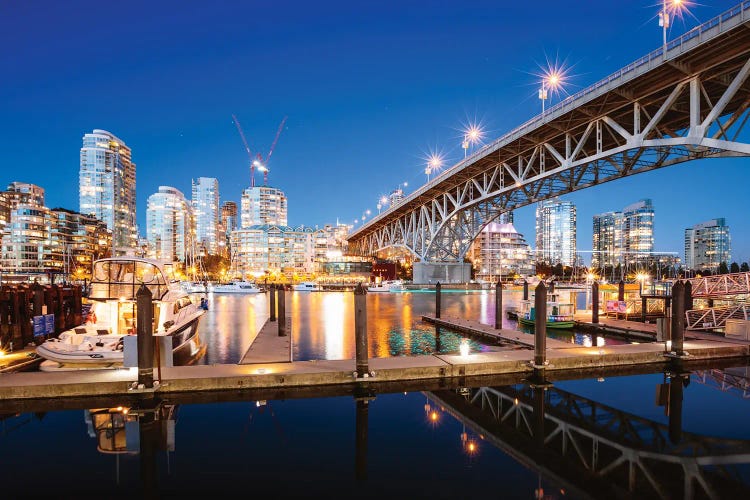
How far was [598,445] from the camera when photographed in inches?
368

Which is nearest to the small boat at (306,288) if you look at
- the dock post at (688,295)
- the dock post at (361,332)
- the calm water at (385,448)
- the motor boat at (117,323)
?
the motor boat at (117,323)

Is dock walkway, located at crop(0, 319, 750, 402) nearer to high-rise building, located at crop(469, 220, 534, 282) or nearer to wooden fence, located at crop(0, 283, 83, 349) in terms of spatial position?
wooden fence, located at crop(0, 283, 83, 349)

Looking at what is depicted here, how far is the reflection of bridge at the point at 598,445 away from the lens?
25.2 feet

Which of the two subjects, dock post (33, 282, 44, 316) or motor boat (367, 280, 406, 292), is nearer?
dock post (33, 282, 44, 316)

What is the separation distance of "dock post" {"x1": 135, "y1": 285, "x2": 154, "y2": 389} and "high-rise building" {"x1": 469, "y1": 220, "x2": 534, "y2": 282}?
143m

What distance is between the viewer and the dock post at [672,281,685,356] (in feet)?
47.6

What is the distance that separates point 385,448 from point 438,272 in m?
65.9

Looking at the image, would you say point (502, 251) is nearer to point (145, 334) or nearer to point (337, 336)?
point (337, 336)

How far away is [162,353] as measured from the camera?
1282 cm

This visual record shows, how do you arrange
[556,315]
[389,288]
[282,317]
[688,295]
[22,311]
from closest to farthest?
1. [22,311]
2. [282,317]
3. [688,295]
4. [556,315]
5. [389,288]

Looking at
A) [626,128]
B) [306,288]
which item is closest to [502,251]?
[306,288]

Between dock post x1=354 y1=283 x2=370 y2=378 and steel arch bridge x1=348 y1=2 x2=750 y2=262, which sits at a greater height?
steel arch bridge x1=348 y1=2 x2=750 y2=262

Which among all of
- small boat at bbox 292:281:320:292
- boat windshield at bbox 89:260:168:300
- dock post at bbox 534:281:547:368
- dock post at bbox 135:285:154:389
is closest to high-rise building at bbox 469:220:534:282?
small boat at bbox 292:281:320:292

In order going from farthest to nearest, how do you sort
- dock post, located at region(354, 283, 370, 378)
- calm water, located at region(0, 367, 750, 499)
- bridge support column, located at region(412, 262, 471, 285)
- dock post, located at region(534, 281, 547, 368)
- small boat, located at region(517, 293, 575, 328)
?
bridge support column, located at region(412, 262, 471, 285) < small boat, located at region(517, 293, 575, 328) < dock post, located at region(534, 281, 547, 368) < dock post, located at region(354, 283, 370, 378) < calm water, located at region(0, 367, 750, 499)
